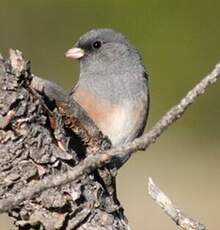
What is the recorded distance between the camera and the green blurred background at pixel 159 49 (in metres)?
6.59

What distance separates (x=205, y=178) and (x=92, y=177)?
4.13 metres

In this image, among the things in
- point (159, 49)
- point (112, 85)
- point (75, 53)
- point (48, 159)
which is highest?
point (159, 49)

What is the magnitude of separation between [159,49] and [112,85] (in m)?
4.27

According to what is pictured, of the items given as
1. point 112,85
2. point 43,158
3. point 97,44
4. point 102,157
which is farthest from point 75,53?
point 102,157

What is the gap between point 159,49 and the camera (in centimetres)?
757

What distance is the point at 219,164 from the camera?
6.55 metres

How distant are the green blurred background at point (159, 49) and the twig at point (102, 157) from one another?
4.43 meters

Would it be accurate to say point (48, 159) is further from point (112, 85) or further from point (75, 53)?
point (75, 53)

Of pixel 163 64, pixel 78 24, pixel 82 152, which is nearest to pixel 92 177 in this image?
pixel 82 152

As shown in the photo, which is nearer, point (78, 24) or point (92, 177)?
point (92, 177)

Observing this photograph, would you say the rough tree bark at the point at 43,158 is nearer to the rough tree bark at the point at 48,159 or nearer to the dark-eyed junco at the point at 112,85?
the rough tree bark at the point at 48,159

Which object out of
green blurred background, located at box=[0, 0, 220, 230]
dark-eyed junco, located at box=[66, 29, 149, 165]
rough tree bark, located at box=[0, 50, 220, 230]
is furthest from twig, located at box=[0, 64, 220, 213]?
green blurred background, located at box=[0, 0, 220, 230]

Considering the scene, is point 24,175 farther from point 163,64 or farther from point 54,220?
point 163,64

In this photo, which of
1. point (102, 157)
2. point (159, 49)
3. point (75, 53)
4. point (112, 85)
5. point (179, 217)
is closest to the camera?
point (102, 157)
